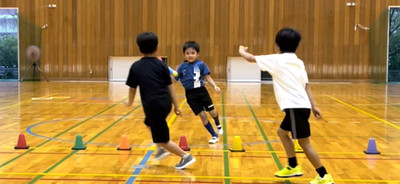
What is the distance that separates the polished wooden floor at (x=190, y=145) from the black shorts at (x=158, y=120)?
0.38 m

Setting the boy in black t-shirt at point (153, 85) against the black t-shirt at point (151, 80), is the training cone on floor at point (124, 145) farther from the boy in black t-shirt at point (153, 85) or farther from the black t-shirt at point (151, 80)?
the black t-shirt at point (151, 80)

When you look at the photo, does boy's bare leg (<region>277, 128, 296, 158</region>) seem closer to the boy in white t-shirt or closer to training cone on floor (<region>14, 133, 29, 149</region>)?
the boy in white t-shirt

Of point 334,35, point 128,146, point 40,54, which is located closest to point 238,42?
point 334,35

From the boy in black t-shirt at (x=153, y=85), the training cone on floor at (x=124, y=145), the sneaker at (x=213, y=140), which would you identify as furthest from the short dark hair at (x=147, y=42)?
the sneaker at (x=213, y=140)

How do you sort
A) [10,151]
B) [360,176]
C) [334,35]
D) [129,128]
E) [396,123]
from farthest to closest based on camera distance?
[334,35], [396,123], [129,128], [10,151], [360,176]

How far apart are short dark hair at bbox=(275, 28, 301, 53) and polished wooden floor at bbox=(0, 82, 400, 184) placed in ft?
3.96

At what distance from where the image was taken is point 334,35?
21.3 meters

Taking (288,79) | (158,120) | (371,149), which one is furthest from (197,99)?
(288,79)

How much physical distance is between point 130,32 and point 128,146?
16709 millimetres

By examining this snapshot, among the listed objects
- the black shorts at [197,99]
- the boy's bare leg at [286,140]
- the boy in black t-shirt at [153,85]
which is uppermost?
the boy in black t-shirt at [153,85]

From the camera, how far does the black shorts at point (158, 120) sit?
13.9ft

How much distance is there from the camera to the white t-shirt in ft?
12.9

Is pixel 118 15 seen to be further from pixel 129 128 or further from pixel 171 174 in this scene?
pixel 171 174

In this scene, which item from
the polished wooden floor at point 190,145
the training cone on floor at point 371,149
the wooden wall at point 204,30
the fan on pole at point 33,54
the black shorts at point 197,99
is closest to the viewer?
the polished wooden floor at point 190,145
